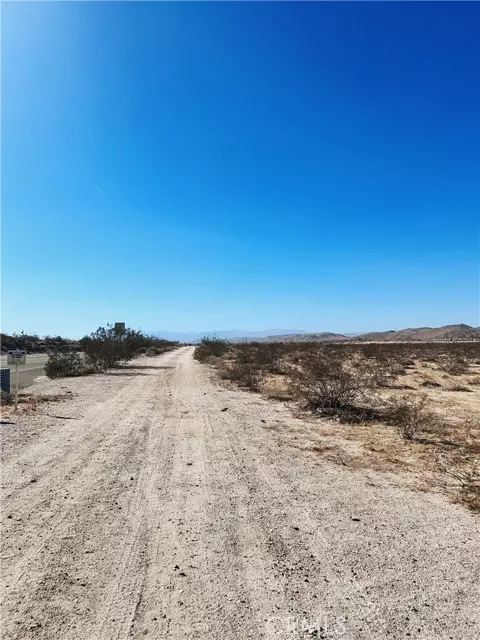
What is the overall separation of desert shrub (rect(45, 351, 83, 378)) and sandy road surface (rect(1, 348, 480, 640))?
→ 49.8ft

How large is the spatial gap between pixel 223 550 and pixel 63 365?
816 inches

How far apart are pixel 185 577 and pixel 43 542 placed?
165 centimetres

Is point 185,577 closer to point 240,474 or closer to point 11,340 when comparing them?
point 240,474

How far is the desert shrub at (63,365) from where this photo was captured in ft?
74.0

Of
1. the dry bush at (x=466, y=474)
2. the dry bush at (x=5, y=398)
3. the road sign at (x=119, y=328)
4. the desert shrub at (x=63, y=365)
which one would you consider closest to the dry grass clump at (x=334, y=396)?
the dry bush at (x=466, y=474)

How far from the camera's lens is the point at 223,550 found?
4.41 meters

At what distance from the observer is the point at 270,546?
450cm

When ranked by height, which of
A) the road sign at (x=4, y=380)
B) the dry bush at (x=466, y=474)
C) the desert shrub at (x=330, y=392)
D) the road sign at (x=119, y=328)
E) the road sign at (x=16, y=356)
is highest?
the road sign at (x=119, y=328)

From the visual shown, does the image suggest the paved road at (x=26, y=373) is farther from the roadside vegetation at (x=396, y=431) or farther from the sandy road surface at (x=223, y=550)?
the sandy road surface at (x=223, y=550)

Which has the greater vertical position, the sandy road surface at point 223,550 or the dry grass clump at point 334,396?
the dry grass clump at point 334,396

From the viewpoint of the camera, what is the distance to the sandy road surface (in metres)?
3.34

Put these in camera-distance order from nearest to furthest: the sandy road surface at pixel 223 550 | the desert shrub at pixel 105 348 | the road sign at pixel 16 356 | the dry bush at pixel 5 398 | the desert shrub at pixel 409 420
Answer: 1. the sandy road surface at pixel 223 550
2. the desert shrub at pixel 409 420
3. the dry bush at pixel 5 398
4. the road sign at pixel 16 356
5. the desert shrub at pixel 105 348

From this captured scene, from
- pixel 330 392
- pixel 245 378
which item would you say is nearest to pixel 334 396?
pixel 330 392

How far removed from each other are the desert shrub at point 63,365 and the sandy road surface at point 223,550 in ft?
49.8
